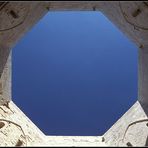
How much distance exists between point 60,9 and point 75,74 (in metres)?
31.7

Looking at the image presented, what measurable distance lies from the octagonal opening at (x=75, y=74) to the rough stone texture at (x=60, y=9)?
23.8 m

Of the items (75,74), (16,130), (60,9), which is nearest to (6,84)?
→ (16,130)

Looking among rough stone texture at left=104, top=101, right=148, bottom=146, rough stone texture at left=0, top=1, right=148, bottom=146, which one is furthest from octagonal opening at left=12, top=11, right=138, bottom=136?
rough stone texture at left=0, top=1, right=148, bottom=146

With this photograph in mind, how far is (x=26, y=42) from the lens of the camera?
38.5 meters

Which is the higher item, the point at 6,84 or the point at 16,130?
the point at 6,84

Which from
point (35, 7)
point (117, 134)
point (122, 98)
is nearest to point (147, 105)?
point (117, 134)

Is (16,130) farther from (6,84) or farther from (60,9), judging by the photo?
A: (60,9)

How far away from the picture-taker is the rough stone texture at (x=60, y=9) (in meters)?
7.86

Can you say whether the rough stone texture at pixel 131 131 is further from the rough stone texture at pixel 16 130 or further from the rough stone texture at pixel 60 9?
the rough stone texture at pixel 16 130

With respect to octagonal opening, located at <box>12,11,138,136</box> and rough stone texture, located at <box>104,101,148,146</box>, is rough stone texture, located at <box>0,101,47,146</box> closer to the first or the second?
rough stone texture, located at <box>104,101,148,146</box>

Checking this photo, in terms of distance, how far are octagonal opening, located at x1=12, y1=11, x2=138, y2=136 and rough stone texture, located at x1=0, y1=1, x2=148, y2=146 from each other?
23818 mm

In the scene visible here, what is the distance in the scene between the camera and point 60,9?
9.23 metres

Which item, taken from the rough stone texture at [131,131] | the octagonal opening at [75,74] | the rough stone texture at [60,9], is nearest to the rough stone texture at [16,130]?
the rough stone texture at [60,9]

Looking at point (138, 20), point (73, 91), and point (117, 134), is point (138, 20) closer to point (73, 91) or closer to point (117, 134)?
point (117, 134)
